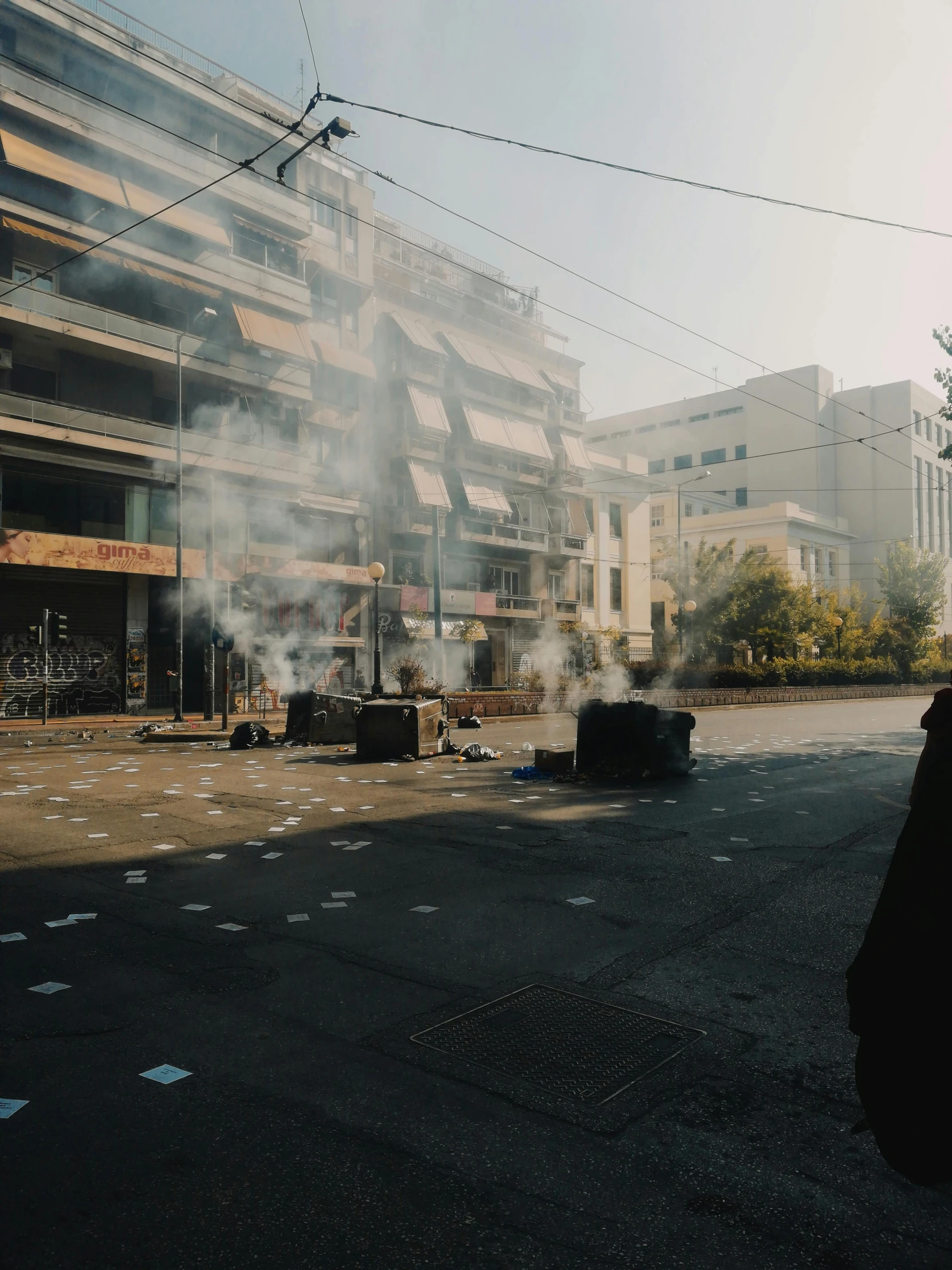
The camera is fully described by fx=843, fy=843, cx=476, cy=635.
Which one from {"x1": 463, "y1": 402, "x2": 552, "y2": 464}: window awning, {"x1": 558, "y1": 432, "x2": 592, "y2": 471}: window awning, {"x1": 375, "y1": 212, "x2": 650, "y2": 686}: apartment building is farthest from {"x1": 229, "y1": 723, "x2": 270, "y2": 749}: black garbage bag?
{"x1": 558, "y1": 432, "x2": 592, "y2": 471}: window awning

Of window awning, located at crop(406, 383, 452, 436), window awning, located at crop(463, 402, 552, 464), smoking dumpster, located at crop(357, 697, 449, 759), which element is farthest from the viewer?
window awning, located at crop(463, 402, 552, 464)

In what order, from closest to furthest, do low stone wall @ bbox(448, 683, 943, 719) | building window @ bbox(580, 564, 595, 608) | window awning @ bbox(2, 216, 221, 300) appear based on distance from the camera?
window awning @ bbox(2, 216, 221, 300) → low stone wall @ bbox(448, 683, 943, 719) → building window @ bbox(580, 564, 595, 608)

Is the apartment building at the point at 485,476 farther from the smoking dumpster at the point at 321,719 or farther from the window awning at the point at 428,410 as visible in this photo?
the smoking dumpster at the point at 321,719

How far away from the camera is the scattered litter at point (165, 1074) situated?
3051 mm

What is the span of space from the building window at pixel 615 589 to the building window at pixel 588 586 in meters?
1.50

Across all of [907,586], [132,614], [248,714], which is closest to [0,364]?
[132,614]

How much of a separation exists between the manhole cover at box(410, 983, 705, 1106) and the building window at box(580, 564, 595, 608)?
42.6 metres

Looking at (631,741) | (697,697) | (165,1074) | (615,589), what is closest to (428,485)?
(697,697)

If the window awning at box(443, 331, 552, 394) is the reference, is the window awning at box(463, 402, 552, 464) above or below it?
below

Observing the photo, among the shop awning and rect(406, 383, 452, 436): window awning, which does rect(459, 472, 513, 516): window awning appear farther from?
the shop awning

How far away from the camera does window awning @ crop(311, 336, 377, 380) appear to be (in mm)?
32188

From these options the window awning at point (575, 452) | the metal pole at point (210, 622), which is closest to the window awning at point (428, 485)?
the window awning at point (575, 452)

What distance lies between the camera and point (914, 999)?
5.52 ft

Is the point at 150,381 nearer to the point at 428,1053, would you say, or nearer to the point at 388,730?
the point at 388,730
